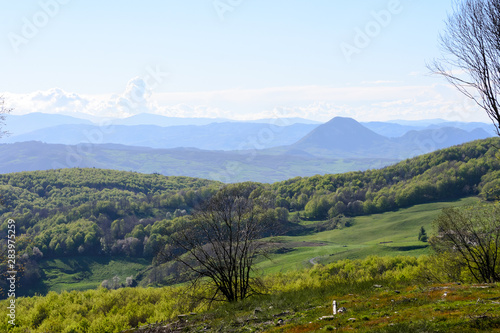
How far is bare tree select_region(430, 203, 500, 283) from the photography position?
1122 inches

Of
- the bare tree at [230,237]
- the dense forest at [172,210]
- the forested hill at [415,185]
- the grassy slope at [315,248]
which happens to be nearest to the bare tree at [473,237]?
the bare tree at [230,237]

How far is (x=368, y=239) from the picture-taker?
127 meters

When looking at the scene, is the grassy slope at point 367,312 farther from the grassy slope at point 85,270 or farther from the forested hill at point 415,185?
the forested hill at point 415,185

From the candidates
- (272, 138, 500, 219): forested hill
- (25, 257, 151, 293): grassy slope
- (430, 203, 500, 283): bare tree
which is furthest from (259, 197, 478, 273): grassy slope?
(25, 257, 151, 293): grassy slope

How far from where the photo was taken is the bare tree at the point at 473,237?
93.5ft

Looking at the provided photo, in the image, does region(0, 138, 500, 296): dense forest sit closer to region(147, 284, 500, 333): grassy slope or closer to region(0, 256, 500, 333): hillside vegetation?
region(0, 256, 500, 333): hillside vegetation

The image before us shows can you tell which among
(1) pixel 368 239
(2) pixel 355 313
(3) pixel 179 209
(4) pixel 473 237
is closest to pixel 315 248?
(1) pixel 368 239

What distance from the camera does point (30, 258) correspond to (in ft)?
438

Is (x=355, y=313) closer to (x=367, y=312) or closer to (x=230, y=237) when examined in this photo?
(x=367, y=312)

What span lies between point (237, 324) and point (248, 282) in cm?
1008

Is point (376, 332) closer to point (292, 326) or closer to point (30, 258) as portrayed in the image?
point (292, 326)

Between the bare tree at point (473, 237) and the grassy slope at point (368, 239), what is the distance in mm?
52945

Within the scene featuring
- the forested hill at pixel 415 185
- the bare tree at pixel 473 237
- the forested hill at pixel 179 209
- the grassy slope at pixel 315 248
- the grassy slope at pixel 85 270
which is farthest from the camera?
the forested hill at pixel 415 185

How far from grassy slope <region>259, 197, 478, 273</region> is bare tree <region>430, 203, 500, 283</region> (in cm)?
5294
